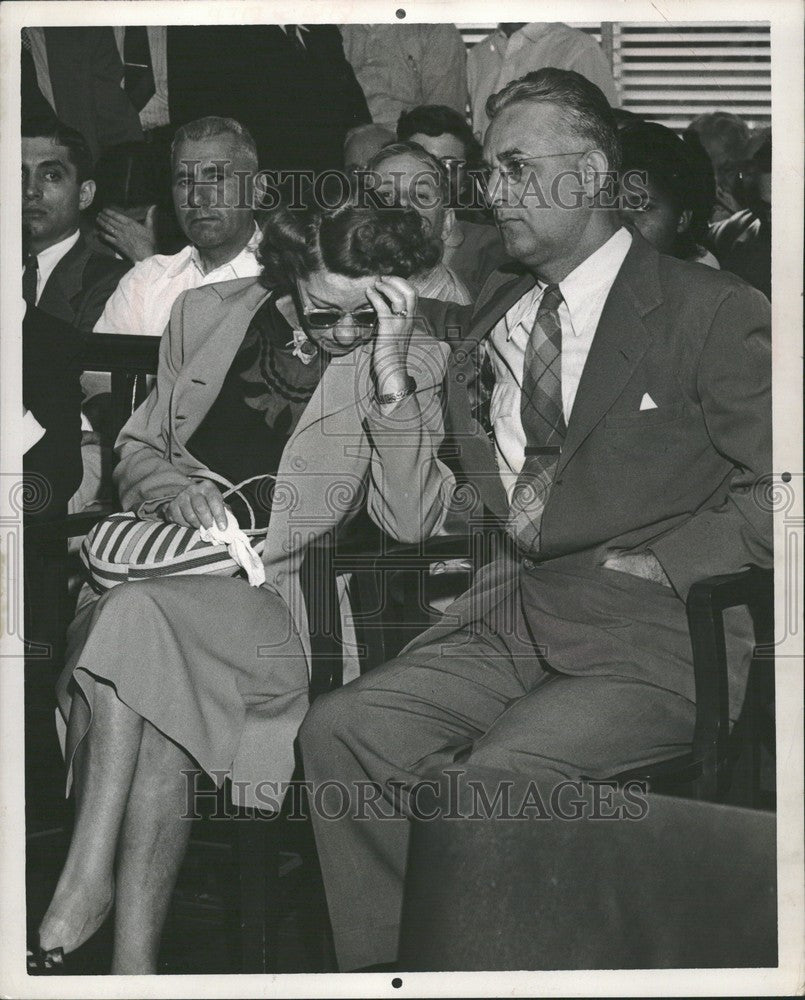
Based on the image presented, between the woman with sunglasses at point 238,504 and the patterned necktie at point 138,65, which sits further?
the patterned necktie at point 138,65

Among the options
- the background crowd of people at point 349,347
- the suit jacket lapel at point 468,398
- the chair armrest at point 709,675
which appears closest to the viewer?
the chair armrest at point 709,675

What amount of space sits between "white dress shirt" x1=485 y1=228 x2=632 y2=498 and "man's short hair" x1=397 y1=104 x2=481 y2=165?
41 cm

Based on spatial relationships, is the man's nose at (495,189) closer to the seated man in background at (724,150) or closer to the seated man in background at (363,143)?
the seated man in background at (363,143)

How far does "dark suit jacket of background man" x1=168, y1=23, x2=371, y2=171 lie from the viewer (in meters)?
3.38

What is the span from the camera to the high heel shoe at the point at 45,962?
3.33m

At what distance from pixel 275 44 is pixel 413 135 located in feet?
1.45

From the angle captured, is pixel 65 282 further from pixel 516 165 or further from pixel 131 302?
pixel 516 165

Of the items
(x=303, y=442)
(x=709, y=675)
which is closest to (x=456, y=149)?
(x=303, y=442)

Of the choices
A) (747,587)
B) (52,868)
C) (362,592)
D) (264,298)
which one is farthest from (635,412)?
(52,868)

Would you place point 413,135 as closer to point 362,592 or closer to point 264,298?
point 264,298

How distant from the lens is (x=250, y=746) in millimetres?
3299

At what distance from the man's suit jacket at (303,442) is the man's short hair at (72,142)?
17.1 inches

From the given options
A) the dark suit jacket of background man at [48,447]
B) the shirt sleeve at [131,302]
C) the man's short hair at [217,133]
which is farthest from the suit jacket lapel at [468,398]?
the dark suit jacket of background man at [48,447]

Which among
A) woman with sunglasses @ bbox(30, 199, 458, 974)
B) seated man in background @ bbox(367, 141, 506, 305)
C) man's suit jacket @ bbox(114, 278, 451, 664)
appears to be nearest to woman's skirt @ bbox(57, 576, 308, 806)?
woman with sunglasses @ bbox(30, 199, 458, 974)
